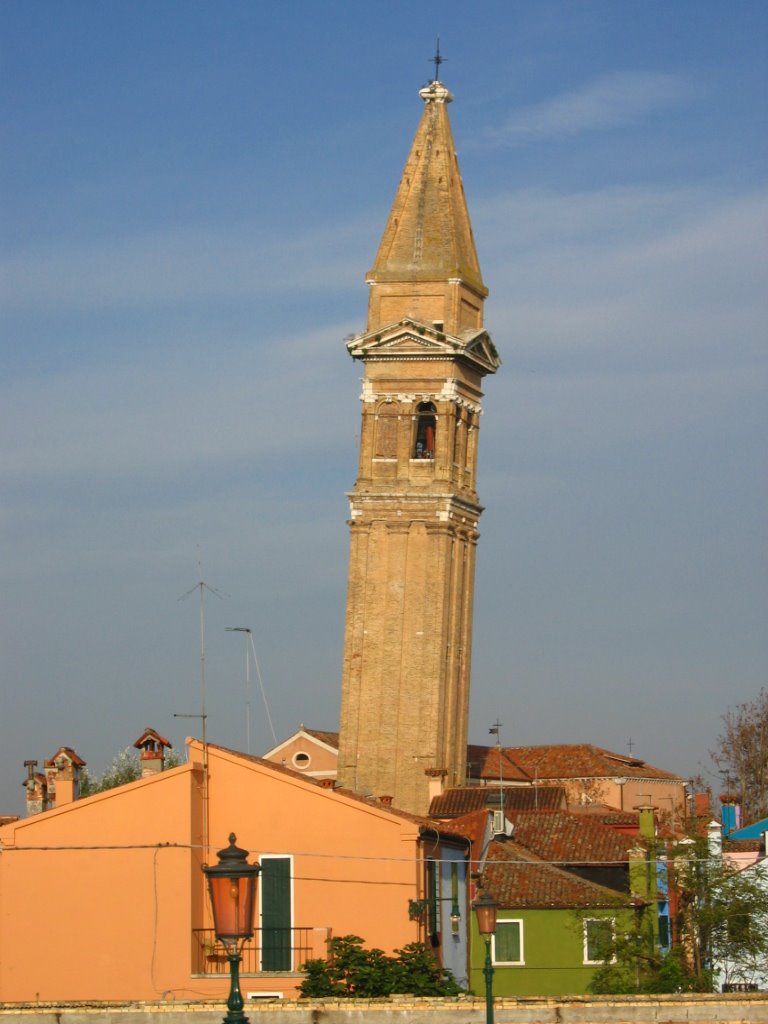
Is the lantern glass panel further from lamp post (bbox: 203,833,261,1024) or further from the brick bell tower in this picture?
the brick bell tower

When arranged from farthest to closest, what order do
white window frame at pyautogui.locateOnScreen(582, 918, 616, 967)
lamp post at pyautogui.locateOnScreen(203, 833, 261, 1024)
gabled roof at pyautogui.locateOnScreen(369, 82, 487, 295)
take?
gabled roof at pyautogui.locateOnScreen(369, 82, 487, 295) < white window frame at pyautogui.locateOnScreen(582, 918, 616, 967) < lamp post at pyautogui.locateOnScreen(203, 833, 261, 1024)

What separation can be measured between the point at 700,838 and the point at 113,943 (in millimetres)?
9990

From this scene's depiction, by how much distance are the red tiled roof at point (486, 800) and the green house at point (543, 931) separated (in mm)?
16547

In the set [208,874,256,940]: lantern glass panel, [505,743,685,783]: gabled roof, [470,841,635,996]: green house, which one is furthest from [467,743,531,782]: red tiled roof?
[208,874,256,940]: lantern glass panel

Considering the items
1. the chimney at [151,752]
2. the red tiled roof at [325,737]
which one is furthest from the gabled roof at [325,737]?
the chimney at [151,752]

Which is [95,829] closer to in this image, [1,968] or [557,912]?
[1,968]

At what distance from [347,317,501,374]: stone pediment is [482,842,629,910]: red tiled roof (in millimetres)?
29484

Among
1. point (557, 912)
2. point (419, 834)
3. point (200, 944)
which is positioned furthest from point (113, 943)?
point (557, 912)

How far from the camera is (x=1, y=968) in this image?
36.5 meters

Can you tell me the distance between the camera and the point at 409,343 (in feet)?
229

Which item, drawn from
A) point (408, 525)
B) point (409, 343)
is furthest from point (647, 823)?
point (409, 343)

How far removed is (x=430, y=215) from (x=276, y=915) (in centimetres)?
3893

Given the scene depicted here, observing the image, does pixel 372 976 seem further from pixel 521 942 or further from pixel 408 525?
pixel 408 525

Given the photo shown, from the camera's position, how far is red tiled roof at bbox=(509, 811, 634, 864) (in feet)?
141
